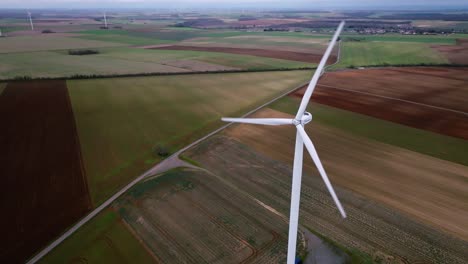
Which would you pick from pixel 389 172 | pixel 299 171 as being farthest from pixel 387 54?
pixel 299 171

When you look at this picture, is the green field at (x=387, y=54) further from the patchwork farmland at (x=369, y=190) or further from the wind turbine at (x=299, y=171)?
the wind turbine at (x=299, y=171)

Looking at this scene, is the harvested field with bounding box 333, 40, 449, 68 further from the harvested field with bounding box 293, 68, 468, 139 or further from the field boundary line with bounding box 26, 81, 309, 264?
the field boundary line with bounding box 26, 81, 309, 264

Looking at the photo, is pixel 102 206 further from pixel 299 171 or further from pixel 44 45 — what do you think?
pixel 44 45

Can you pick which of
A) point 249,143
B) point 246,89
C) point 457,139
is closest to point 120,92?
point 246,89

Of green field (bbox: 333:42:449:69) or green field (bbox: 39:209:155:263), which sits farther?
green field (bbox: 333:42:449:69)

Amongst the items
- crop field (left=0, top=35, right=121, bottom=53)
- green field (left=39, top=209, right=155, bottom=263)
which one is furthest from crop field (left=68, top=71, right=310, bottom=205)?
crop field (left=0, top=35, right=121, bottom=53)

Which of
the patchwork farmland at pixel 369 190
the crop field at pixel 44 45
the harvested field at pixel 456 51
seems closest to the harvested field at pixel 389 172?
the patchwork farmland at pixel 369 190
